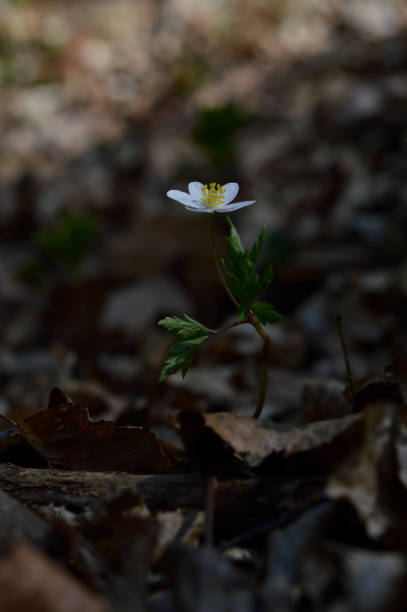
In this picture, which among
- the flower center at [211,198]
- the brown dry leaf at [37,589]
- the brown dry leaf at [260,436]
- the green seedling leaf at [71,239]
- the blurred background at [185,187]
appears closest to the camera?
the brown dry leaf at [37,589]

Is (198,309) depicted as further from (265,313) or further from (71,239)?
(265,313)

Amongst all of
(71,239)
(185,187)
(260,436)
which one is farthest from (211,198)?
(185,187)

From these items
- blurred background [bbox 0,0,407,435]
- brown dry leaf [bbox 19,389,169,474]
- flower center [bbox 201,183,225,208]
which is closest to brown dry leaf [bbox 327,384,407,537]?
brown dry leaf [bbox 19,389,169,474]

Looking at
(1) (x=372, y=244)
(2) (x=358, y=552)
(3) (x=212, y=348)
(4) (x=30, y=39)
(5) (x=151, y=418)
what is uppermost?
(4) (x=30, y=39)

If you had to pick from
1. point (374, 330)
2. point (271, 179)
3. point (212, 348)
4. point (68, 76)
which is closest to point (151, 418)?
point (212, 348)

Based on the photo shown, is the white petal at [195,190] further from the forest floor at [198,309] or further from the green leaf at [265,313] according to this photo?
the forest floor at [198,309]

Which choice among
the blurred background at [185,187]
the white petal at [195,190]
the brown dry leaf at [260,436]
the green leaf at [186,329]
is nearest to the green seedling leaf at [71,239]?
the blurred background at [185,187]

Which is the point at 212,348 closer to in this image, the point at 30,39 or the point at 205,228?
the point at 205,228
